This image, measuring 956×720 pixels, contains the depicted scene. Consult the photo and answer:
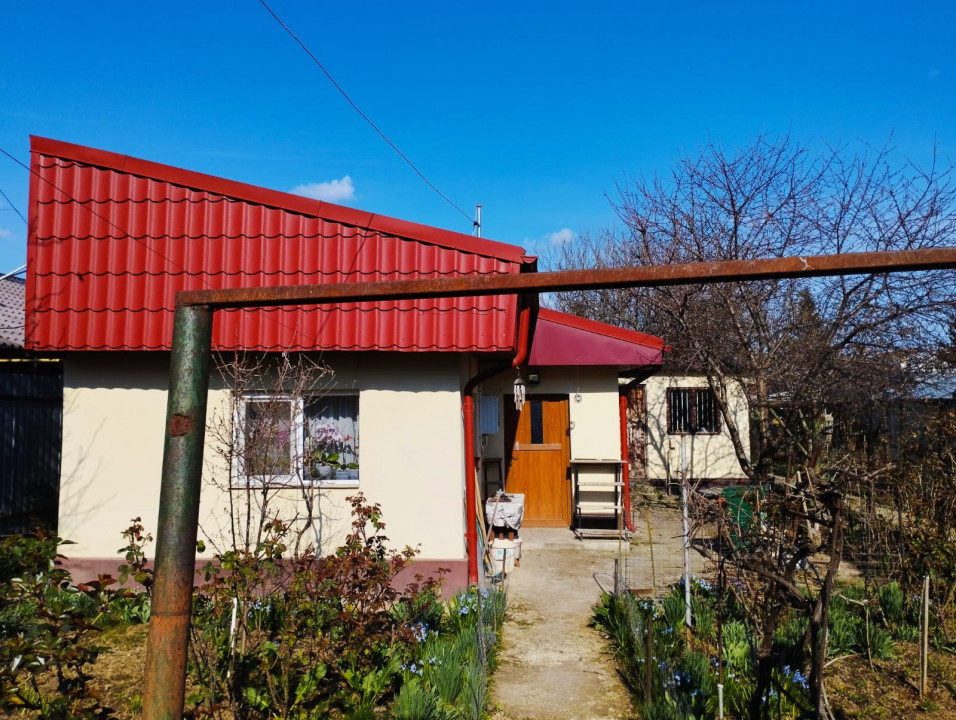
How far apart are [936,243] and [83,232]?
1088 cm

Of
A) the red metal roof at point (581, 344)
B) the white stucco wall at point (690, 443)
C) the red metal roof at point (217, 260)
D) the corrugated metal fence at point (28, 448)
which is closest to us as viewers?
the red metal roof at point (217, 260)

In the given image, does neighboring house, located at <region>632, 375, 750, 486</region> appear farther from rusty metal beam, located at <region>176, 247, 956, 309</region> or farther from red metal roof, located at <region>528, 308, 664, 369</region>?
rusty metal beam, located at <region>176, 247, 956, 309</region>

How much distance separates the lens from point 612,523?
37.2 ft

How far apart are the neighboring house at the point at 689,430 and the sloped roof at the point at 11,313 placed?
40.2ft

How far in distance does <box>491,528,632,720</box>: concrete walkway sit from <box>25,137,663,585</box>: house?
0.98m

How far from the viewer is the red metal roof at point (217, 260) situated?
22.6 ft

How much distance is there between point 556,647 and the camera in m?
6.15

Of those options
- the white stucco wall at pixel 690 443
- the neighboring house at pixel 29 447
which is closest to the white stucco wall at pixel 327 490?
the neighboring house at pixel 29 447

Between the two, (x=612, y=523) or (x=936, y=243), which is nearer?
(x=936, y=243)

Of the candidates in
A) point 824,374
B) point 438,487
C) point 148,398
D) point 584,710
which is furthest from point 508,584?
point 824,374

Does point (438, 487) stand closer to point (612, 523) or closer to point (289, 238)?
point (289, 238)

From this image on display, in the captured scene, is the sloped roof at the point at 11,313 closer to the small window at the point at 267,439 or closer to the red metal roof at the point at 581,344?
the small window at the point at 267,439

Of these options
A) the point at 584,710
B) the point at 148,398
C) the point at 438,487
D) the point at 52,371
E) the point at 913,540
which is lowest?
the point at 584,710

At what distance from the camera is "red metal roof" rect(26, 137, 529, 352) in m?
6.88
